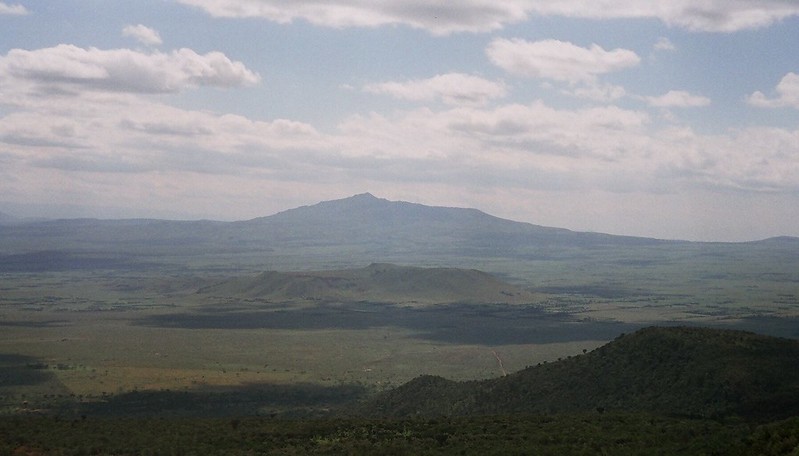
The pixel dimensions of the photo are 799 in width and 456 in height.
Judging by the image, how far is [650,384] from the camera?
50.1 m

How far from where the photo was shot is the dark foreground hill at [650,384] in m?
45.5

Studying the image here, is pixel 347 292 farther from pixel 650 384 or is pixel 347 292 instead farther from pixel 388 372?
pixel 650 384

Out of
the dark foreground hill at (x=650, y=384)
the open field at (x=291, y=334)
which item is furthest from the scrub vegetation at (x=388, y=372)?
the open field at (x=291, y=334)

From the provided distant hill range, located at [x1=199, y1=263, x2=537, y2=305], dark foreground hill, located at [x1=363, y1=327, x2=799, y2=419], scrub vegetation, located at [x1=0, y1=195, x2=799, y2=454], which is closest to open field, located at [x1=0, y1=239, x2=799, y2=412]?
scrub vegetation, located at [x1=0, y1=195, x2=799, y2=454]

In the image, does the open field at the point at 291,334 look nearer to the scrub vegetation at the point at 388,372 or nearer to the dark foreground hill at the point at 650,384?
the scrub vegetation at the point at 388,372

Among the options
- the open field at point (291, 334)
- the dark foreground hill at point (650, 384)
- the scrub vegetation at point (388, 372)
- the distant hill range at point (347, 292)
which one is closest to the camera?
the scrub vegetation at point (388, 372)

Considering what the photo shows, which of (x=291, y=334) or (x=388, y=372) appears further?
(x=291, y=334)

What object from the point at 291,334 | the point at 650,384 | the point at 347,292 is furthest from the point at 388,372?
the point at 347,292

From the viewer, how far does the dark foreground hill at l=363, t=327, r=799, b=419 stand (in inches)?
1793

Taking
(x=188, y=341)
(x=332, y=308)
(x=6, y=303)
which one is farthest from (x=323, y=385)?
(x=6, y=303)

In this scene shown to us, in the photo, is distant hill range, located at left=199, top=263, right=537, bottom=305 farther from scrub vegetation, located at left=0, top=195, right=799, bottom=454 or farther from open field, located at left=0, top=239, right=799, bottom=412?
open field, located at left=0, top=239, right=799, bottom=412

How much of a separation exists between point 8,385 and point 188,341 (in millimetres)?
39389

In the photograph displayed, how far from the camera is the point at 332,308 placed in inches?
6604

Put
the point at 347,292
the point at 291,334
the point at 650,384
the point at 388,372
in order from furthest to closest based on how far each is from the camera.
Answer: the point at 347,292 < the point at 291,334 < the point at 388,372 < the point at 650,384
